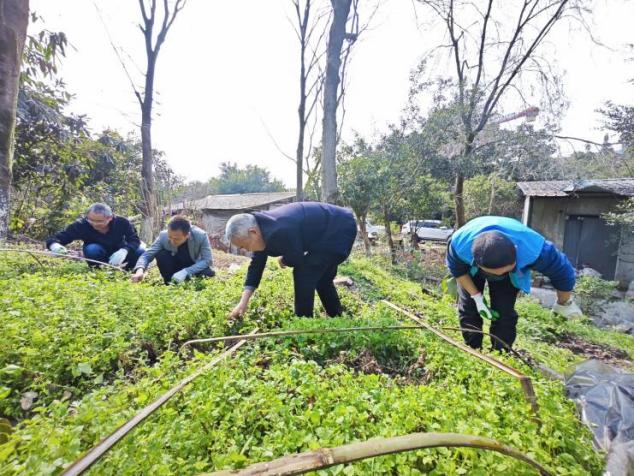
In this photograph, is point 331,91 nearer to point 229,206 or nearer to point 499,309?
point 499,309

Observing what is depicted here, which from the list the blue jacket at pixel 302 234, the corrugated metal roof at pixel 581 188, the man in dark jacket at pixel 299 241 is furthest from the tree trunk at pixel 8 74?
the corrugated metal roof at pixel 581 188

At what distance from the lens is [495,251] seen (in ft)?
6.97

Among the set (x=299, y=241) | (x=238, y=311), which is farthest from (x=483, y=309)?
(x=238, y=311)

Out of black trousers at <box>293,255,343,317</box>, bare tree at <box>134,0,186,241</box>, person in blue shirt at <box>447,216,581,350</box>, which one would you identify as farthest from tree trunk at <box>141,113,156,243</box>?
person in blue shirt at <box>447,216,581,350</box>

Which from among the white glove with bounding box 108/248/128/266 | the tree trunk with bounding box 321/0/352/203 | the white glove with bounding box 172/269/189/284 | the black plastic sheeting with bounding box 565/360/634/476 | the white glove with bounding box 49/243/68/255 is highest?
the tree trunk with bounding box 321/0/352/203

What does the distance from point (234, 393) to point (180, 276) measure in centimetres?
262

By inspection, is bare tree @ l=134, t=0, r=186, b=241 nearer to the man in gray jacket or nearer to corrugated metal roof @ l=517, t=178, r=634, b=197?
the man in gray jacket

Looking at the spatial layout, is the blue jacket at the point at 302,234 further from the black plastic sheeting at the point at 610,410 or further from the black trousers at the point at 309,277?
the black plastic sheeting at the point at 610,410

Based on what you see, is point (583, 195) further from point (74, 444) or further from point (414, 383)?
point (74, 444)

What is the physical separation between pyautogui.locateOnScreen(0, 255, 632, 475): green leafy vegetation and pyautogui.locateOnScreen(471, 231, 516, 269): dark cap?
1.97ft

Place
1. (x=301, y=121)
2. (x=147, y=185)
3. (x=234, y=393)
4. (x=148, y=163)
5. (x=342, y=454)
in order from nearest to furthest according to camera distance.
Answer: (x=342, y=454), (x=234, y=393), (x=147, y=185), (x=148, y=163), (x=301, y=121)

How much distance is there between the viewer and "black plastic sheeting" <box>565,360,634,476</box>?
1.36 m

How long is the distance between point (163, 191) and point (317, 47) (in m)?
7.31

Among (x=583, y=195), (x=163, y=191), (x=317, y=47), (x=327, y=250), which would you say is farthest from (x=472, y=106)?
(x=163, y=191)
